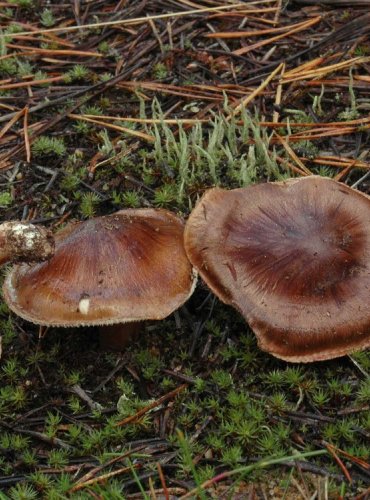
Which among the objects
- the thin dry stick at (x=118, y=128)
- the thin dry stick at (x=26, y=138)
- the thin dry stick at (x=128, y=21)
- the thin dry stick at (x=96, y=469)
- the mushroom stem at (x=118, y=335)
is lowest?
the thin dry stick at (x=96, y=469)

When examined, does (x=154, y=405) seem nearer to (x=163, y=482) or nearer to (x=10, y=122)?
(x=163, y=482)

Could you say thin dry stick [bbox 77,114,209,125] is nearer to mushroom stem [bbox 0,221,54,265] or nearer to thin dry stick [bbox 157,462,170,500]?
mushroom stem [bbox 0,221,54,265]

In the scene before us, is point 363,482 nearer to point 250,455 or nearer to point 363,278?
point 250,455

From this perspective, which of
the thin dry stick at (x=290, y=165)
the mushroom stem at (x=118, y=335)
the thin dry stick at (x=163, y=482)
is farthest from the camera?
the thin dry stick at (x=290, y=165)

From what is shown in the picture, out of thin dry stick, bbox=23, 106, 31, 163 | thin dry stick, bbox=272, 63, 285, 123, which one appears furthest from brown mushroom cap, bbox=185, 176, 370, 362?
thin dry stick, bbox=23, 106, 31, 163

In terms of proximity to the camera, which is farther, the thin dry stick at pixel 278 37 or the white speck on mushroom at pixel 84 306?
the thin dry stick at pixel 278 37

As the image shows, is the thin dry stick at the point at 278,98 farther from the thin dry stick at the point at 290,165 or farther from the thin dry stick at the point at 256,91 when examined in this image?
the thin dry stick at the point at 290,165

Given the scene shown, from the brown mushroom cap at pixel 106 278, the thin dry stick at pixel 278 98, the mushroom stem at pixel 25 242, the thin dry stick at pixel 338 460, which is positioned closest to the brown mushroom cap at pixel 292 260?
the brown mushroom cap at pixel 106 278

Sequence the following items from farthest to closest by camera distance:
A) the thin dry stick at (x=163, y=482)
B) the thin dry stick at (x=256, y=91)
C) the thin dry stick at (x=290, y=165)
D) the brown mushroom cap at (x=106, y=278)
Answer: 1. the thin dry stick at (x=256, y=91)
2. the thin dry stick at (x=290, y=165)
3. the brown mushroom cap at (x=106, y=278)
4. the thin dry stick at (x=163, y=482)
